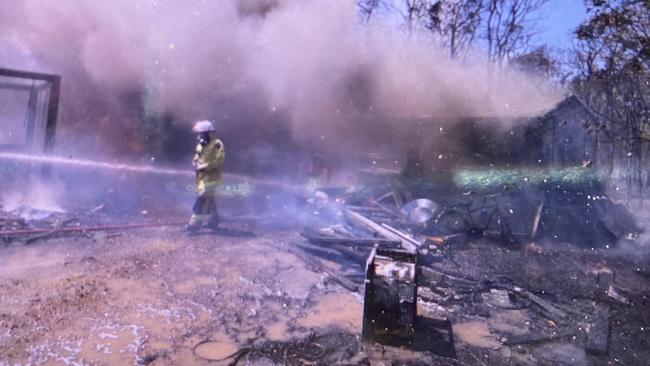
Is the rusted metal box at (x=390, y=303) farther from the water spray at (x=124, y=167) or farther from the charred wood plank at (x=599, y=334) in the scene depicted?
the water spray at (x=124, y=167)

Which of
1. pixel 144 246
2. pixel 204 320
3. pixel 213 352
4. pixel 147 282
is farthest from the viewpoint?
pixel 144 246

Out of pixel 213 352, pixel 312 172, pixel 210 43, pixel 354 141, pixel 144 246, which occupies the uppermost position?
pixel 210 43

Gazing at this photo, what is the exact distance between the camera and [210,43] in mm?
10773

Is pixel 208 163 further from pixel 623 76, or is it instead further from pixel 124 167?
pixel 623 76

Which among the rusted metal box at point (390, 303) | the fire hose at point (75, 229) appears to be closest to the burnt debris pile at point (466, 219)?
the rusted metal box at point (390, 303)

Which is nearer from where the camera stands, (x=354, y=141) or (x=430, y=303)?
(x=430, y=303)

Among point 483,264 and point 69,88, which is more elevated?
point 69,88

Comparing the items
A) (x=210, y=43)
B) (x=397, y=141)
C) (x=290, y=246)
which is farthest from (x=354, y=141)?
(x=290, y=246)

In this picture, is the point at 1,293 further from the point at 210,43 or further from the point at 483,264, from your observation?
the point at 210,43

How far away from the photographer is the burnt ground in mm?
3506

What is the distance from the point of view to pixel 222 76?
36.3 feet

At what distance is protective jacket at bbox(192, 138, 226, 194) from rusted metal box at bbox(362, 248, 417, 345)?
4047 mm

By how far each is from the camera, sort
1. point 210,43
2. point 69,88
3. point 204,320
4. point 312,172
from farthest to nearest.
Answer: point 312,172
point 210,43
point 69,88
point 204,320

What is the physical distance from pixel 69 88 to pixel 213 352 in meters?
9.47
